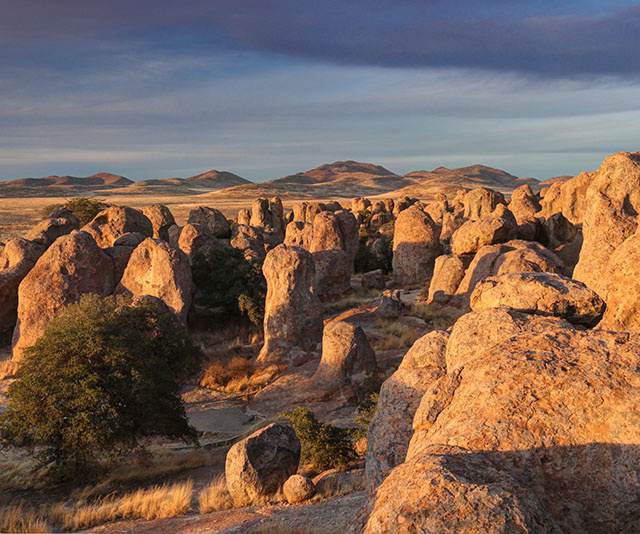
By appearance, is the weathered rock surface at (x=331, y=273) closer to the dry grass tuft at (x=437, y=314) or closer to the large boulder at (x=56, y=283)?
the dry grass tuft at (x=437, y=314)

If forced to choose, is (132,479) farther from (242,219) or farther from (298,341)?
(242,219)

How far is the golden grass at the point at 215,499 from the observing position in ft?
33.5

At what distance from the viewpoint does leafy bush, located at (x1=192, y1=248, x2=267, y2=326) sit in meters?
24.8

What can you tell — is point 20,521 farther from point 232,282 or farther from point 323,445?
point 232,282

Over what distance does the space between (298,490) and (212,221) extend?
32.4 meters

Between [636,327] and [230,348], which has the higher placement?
[636,327]

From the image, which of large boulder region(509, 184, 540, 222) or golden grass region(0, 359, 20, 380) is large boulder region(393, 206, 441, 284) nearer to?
large boulder region(509, 184, 540, 222)

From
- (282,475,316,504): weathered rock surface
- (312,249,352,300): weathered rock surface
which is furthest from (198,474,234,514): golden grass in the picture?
(312,249,352,300): weathered rock surface

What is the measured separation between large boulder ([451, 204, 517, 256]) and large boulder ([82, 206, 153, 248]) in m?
18.0

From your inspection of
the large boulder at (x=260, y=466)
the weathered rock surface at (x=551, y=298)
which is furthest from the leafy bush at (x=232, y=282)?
the weathered rock surface at (x=551, y=298)

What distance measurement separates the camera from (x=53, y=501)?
38.3ft

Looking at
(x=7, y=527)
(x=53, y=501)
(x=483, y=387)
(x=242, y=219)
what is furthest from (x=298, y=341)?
(x=242, y=219)

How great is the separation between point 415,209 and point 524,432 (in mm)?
31793

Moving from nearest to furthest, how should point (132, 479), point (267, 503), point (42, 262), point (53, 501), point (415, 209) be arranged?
point (267, 503)
point (53, 501)
point (132, 479)
point (42, 262)
point (415, 209)
